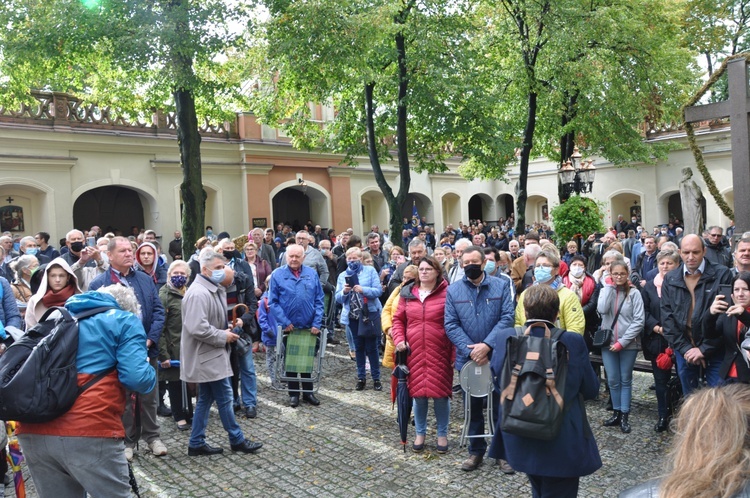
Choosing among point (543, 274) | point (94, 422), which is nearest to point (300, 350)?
point (543, 274)

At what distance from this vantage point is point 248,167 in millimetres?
23234

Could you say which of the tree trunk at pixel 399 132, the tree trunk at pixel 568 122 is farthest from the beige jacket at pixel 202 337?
the tree trunk at pixel 568 122

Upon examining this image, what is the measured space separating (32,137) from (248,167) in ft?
23.8

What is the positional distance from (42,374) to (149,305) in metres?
2.93

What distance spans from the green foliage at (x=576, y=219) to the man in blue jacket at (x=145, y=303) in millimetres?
11910

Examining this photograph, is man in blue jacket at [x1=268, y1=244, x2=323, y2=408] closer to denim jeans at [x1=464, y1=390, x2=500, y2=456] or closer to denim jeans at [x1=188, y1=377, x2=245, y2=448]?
denim jeans at [x1=188, y1=377, x2=245, y2=448]

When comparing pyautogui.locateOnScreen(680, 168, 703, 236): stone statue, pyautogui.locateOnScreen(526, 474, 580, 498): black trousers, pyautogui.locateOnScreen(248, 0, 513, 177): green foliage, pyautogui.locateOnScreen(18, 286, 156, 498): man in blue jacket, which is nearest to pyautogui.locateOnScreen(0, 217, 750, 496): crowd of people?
pyautogui.locateOnScreen(526, 474, 580, 498): black trousers

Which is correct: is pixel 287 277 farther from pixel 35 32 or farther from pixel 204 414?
pixel 35 32

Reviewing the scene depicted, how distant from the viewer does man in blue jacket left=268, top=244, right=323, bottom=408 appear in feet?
24.7

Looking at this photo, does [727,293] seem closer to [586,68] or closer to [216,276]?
[216,276]

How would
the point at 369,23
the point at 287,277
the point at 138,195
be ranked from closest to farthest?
the point at 287,277, the point at 369,23, the point at 138,195

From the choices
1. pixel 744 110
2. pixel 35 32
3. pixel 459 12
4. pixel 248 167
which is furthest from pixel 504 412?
pixel 248 167

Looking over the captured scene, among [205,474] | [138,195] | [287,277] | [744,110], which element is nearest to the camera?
[205,474]

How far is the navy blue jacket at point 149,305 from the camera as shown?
6.19 m
